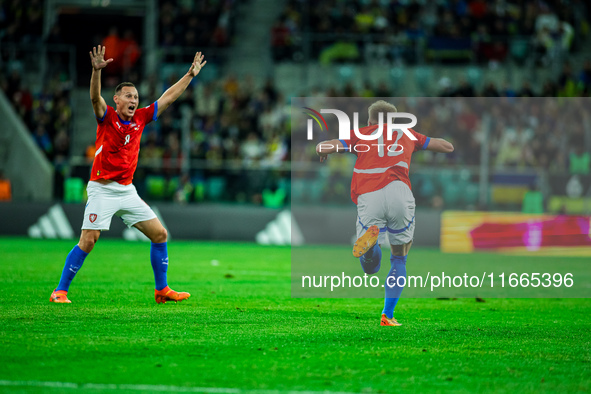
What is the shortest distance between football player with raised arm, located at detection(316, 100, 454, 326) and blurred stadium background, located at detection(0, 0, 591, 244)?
9.65 meters

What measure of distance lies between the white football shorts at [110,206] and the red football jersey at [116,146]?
99 millimetres

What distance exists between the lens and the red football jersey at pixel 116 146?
30.1ft

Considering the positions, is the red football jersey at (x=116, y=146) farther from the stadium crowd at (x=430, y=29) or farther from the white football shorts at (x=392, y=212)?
the stadium crowd at (x=430, y=29)

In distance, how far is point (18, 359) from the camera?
254 inches

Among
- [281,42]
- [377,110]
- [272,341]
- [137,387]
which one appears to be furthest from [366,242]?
[281,42]

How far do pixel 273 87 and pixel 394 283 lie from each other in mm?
15405

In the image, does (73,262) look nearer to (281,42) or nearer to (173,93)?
(173,93)

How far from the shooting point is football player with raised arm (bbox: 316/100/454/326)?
8.49 meters

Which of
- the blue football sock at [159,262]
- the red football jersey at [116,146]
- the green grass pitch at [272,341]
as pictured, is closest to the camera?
the green grass pitch at [272,341]

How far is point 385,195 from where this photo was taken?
28.2ft

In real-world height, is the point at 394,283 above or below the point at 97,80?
below

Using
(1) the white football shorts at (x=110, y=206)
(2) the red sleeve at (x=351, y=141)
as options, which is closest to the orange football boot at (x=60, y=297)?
(1) the white football shorts at (x=110, y=206)

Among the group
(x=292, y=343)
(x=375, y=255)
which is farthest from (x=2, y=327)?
(x=375, y=255)

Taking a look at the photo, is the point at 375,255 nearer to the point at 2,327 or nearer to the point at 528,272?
the point at 2,327
